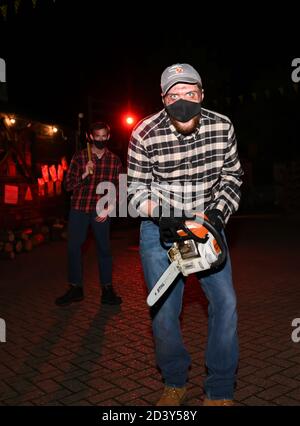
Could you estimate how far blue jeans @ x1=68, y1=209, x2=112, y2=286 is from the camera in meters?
6.03

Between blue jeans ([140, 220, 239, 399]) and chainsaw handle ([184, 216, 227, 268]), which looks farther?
blue jeans ([140, 220, 239, 399])

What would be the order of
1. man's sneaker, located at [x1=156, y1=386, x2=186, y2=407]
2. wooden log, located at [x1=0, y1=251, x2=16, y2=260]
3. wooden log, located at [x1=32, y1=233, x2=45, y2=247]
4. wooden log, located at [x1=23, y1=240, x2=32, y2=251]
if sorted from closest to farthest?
man's sneaker, located at [x1=156, y1=386, x2=186, y2=407] → wooden log, located at [x1=0, y1=251, x2=16, y2=260] → wooden log, located at [x1=23, y1=240, x2=32, y2=251] → wooden log, located at [x1=32, y1=233, x2=45, y2=247]

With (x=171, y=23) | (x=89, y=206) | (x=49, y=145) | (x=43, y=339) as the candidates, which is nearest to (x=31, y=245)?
(x=49, y=145)

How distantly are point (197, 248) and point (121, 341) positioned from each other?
7.84ft

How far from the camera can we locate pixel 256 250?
10742mm

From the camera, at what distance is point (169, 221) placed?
2.86 meters

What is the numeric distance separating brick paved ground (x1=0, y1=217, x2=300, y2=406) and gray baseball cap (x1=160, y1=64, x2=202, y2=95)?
7.15ft

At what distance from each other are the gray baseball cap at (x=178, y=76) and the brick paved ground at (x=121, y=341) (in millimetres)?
2180

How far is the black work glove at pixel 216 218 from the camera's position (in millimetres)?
2941

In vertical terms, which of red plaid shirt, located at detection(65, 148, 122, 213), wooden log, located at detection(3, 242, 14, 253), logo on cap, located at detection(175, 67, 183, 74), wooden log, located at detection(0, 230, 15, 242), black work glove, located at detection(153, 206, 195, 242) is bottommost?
wooden log, located at detection(3, 242, 14, 253)

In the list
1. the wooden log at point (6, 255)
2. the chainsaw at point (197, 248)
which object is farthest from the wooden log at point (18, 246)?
the chainsaw at point (197, 248)

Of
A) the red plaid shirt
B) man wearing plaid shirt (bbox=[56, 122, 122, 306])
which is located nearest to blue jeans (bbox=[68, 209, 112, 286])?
man wearing plaid shirt (bbox=[56, 122, 122, 306])

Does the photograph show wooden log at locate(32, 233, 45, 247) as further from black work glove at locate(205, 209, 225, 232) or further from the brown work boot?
black work glove at locate(205, 209, 225, 232)
